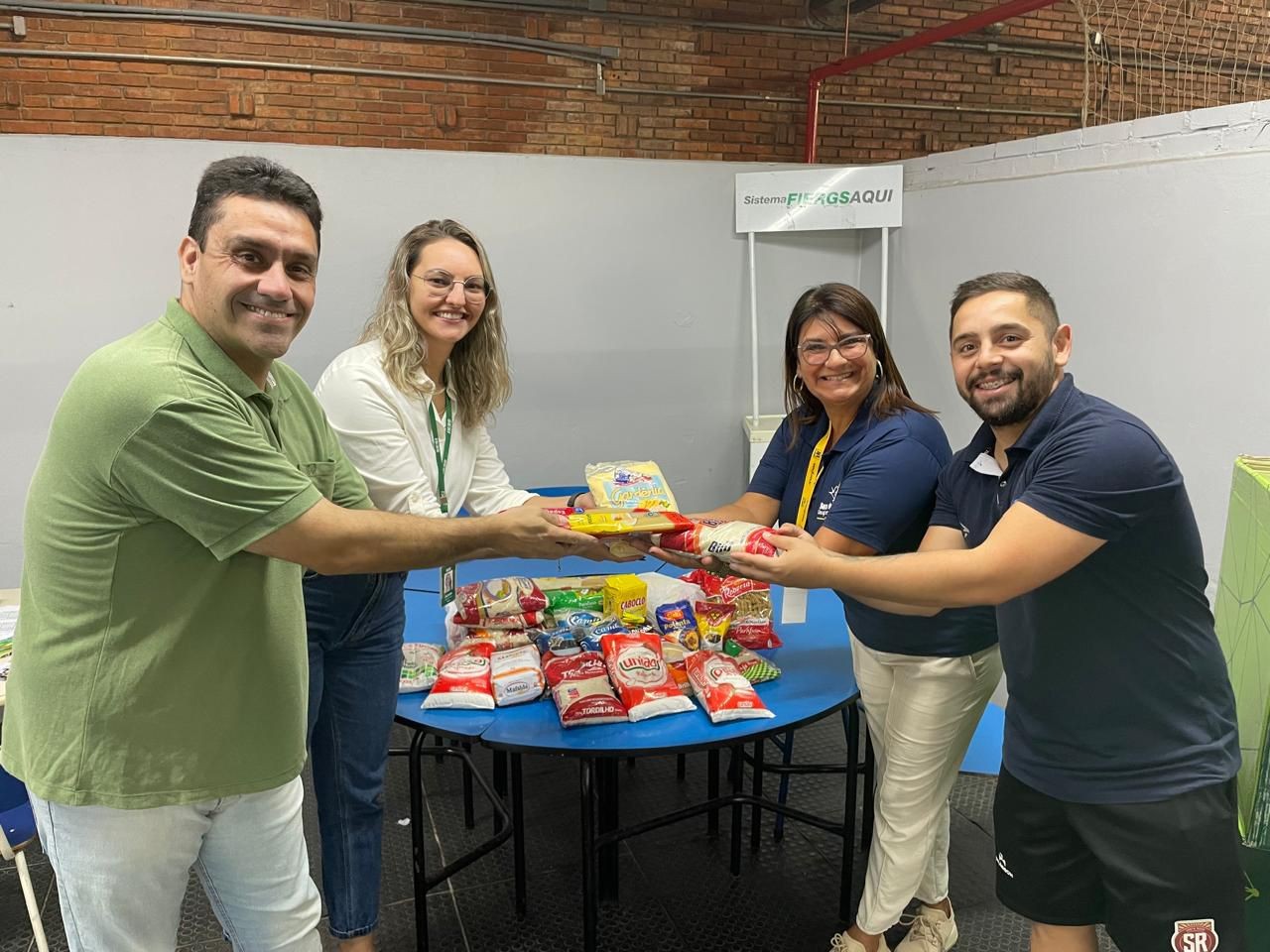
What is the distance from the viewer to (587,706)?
6.18 feet

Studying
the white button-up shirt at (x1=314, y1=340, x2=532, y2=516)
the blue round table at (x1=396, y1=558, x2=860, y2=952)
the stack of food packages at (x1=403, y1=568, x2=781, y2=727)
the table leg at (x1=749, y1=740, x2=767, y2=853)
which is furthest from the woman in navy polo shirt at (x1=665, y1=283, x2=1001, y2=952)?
the white button-up shirt at (x1=314, y1=340, x2=532, y2=516)

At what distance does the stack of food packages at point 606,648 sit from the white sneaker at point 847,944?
757mm

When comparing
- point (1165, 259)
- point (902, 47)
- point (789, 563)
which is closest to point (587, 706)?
point (789, 563)

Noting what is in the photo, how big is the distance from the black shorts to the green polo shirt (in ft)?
4.67

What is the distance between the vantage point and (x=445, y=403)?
7.58 feet

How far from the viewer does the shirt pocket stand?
166 centimetres

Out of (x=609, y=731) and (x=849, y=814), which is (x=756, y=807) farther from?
(x=609, y=731)

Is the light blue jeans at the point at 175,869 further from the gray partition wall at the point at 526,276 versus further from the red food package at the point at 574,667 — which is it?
the gray partition wall at the point at 526,276

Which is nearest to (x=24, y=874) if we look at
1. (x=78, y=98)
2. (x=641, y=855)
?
(x=641, y=855)

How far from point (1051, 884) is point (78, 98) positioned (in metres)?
5.25

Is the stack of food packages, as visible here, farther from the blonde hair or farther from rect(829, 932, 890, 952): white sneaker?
rect(829, 932, 890, 952): white sneaker

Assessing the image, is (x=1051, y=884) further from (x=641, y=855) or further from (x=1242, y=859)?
(x=641, y=855)

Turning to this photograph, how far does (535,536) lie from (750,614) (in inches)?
29.6

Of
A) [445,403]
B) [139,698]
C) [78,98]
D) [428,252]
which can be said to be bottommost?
[139,698]
